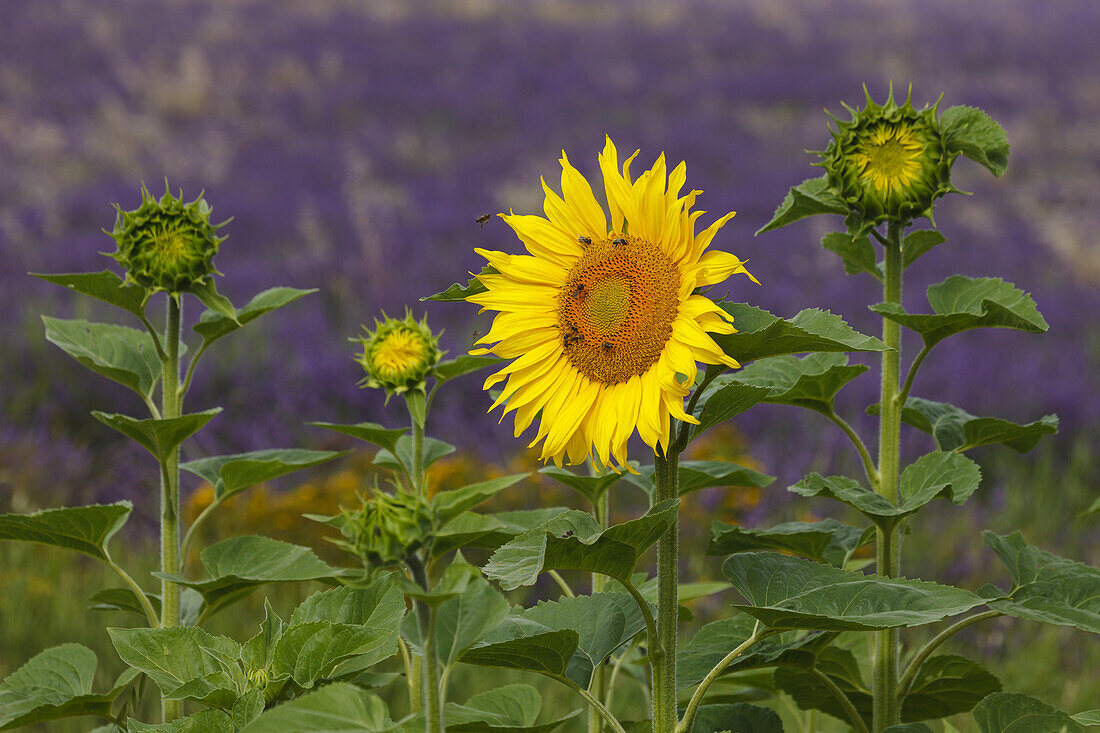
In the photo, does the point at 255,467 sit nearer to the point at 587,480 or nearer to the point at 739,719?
the point at 587,480

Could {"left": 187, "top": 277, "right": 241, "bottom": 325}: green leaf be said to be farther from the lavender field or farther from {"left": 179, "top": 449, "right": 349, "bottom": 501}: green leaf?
the lavender field

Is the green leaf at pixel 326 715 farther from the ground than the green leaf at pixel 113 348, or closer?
closer

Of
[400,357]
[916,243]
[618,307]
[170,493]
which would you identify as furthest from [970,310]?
[170,493]

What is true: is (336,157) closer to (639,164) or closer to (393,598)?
(639,164)

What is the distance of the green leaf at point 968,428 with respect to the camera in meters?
1.81

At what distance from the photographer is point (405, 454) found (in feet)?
6.86

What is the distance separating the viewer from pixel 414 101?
13.6 meters

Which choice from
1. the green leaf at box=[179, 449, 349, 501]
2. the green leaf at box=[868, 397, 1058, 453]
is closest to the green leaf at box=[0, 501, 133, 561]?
the green leaf at box=[179, 449, 349, 501]

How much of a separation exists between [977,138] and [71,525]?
1.65 m

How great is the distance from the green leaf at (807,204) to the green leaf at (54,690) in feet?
4.40

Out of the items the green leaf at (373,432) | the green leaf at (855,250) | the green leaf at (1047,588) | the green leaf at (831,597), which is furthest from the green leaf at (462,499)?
the green leaf at (1047,588)

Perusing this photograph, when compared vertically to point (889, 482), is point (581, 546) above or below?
below

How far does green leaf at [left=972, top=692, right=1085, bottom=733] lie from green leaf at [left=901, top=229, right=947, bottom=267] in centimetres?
74

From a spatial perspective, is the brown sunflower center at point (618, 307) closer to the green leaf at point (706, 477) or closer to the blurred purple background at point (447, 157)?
the green leaf at point (706, 477)
